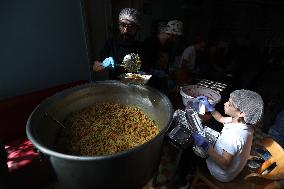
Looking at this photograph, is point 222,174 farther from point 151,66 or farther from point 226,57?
point 226,57

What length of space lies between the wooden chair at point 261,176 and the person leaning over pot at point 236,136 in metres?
0.13

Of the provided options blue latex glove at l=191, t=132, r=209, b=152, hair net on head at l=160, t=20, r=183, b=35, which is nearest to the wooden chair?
blue latex glove at l=191, t=132, r=209, b=152

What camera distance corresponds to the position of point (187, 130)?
228cm

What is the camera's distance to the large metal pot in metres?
1.47

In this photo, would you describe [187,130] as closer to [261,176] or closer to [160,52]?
[261,176]

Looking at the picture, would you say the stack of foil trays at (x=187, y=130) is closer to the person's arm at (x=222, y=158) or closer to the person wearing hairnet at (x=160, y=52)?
the person's arm at (x=222, y=158)

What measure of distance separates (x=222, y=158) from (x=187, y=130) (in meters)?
0.41

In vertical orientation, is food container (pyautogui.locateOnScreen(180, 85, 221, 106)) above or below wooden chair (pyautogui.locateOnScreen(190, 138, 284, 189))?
above

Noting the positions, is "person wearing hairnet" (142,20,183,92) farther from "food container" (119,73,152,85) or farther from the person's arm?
the person's arm

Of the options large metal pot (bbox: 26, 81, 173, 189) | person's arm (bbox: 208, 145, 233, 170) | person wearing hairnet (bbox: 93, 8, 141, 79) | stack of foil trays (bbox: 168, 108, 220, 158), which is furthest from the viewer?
person wearing hairnet (bbox: 93, 8, 141, 79)

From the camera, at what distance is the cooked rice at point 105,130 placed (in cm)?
199

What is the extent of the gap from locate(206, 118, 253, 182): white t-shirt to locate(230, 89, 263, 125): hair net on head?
11cm

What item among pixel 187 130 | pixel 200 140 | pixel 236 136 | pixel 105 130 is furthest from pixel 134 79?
pixel 236 136

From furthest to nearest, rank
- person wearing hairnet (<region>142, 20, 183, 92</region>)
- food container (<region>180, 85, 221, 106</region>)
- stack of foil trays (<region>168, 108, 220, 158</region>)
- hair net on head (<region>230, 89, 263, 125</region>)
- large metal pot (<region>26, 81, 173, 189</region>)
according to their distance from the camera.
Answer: person wearing hairnet (<region>142, 20, 183, 92</region>)
food container (<region>180, 85, 221, 106</region>)
stack of foil trays (<region>168, 108, 220, 158</region>)
hair net on head (<region>230, 89, 263, 125</region>)
large metal pot (<region>26, 81, 173, 189</region>)
